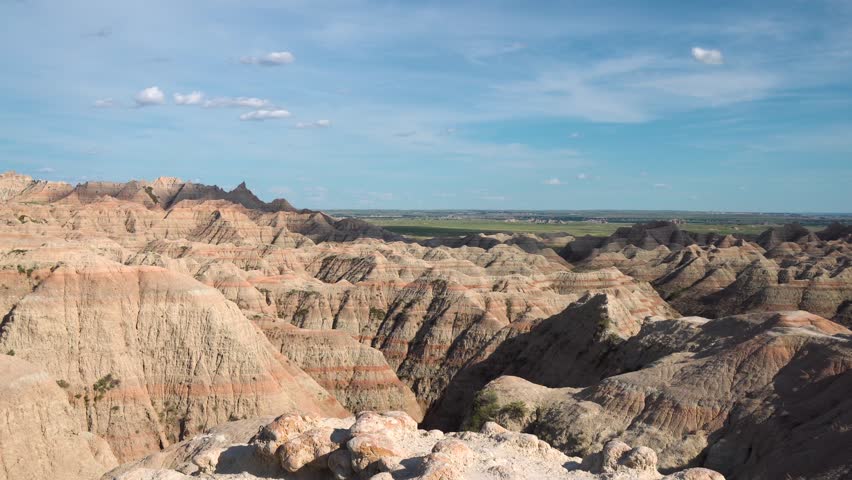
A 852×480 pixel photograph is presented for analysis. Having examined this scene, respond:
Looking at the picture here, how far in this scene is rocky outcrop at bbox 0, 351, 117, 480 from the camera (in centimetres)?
3956

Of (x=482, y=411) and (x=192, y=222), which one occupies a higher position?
(x=192, y=222)

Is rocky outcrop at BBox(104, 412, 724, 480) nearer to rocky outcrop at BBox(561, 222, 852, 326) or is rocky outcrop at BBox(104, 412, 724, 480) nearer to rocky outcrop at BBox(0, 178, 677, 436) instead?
rocky outcrop at BBox(0, 178, 677, 436)

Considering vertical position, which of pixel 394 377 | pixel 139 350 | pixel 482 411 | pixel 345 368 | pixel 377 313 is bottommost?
pixel 394 377

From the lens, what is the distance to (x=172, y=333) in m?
57.7

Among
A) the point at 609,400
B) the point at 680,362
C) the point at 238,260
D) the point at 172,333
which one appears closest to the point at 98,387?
the point at 172,333

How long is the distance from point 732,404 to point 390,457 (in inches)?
1006

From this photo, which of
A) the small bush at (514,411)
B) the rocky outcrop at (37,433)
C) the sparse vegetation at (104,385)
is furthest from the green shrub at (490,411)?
the sparse vegetation at (104,385)

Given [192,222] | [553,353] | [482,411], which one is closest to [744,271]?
[553,353]

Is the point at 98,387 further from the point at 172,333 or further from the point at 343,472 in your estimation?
the point at 343,472

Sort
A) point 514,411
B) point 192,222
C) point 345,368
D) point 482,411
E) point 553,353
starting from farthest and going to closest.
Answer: point 192,222 → point 345,368 → point 553,353 → point 482,411 → point 514,411

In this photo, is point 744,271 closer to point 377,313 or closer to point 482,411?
point 377,313

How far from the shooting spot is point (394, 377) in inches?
2992

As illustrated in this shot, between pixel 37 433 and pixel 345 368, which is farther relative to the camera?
pixel 345 368

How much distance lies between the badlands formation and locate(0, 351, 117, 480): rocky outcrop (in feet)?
0.36
